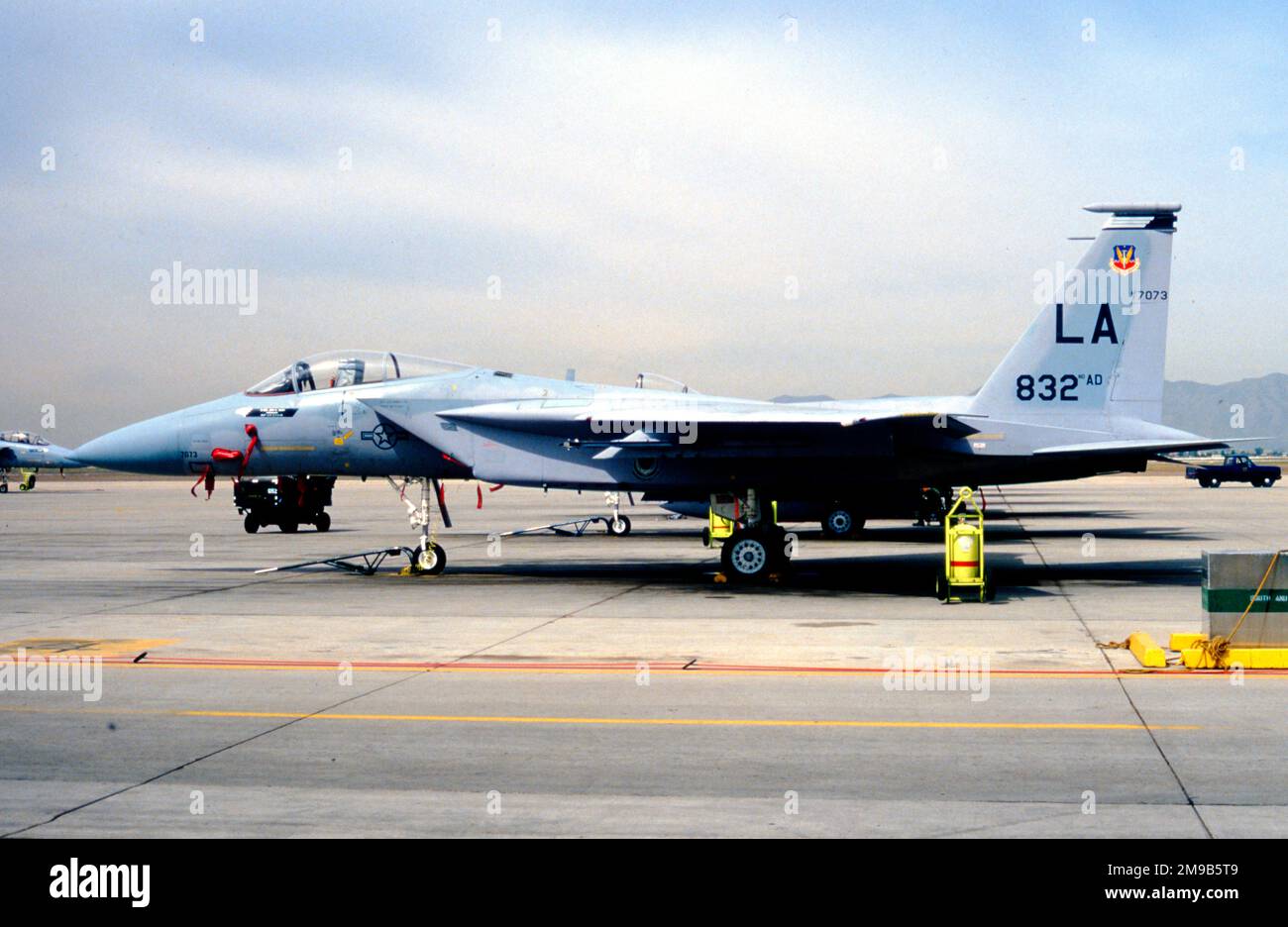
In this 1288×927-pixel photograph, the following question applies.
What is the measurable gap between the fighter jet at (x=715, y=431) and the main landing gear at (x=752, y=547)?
1.1 inches

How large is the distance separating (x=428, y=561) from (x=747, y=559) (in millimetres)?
5296

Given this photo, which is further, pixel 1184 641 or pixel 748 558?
pixel 748 558

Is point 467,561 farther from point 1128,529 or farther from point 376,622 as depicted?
point 1128,529

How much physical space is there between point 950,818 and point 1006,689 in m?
3.69

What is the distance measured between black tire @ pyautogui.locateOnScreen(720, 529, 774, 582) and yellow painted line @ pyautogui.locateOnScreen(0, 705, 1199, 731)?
9046 millimetres

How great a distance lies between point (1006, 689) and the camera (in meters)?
9.33

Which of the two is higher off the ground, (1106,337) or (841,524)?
(1106,337)

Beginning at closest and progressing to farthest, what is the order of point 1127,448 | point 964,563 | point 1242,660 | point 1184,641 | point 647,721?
point 647,721, point 1242,660, point 1184,641, point 964,563, point 1127,448

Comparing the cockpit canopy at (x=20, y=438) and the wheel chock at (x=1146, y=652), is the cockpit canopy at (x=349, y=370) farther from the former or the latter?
the cockpit canopy at (x=20, y=438)

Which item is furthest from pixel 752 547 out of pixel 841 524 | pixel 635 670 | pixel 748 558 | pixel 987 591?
pixel 841 524

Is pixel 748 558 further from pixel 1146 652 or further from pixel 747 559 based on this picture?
pixel 1146 652

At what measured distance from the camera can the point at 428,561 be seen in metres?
18.9

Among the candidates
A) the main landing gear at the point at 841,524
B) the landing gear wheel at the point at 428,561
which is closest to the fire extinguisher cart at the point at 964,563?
the landing gear wheel at the point at 428,561

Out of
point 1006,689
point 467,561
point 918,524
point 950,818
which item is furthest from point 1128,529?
point 950,818
